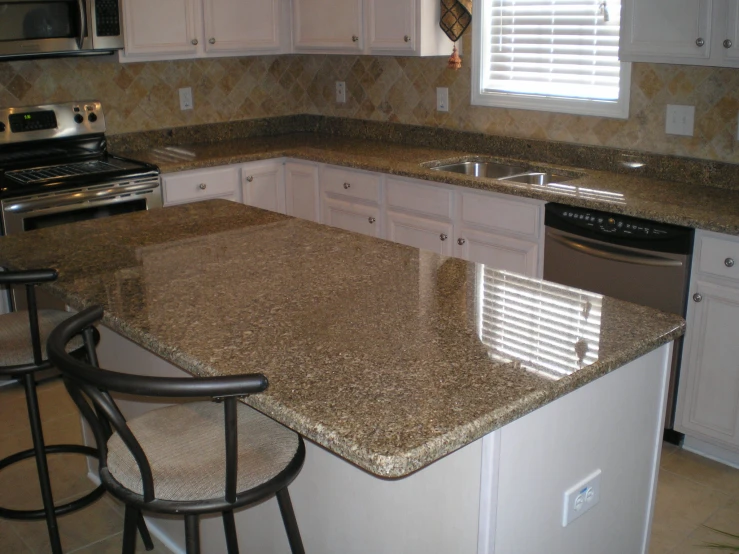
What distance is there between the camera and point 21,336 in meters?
2.27

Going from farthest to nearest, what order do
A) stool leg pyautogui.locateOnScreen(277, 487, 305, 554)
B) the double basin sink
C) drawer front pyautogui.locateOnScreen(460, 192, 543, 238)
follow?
the double basin sink, drawer front pyautogui.locateOnScreen(460, 192, 543, 238), stool leg pyautogui.locateOnScreen(277, 487, 305, 554)

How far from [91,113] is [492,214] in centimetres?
221

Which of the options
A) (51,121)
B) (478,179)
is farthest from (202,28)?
(478,179)

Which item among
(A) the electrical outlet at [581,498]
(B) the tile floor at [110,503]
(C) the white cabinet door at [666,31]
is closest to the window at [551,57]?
(C) the white cabinet door at [666,31]

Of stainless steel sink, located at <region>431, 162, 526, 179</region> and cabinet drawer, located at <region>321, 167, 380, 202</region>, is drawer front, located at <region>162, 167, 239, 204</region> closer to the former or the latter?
cabinet drawer, located at <region>321, 167, 380, 202</region>

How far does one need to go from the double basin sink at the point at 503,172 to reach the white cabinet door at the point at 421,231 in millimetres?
274

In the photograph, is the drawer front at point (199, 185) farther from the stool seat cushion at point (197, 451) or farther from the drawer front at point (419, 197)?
the stool seat cushion at point (197, 451)

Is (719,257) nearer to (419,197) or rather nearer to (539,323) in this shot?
(539,323)

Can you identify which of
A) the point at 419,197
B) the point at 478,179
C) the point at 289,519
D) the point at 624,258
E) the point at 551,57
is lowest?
the point at 289,519

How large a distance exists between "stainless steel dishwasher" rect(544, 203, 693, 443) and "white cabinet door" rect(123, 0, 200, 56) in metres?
2.16

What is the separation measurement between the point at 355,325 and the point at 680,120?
7.41ft

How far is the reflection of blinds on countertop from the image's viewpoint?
1.62 metres

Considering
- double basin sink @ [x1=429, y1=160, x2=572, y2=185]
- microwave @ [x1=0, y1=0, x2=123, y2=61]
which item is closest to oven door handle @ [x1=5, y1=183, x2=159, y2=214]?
microwave @ [x1=0, y1=0, x2=123, y2=61]

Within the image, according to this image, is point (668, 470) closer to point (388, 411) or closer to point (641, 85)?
point (641, 85)
